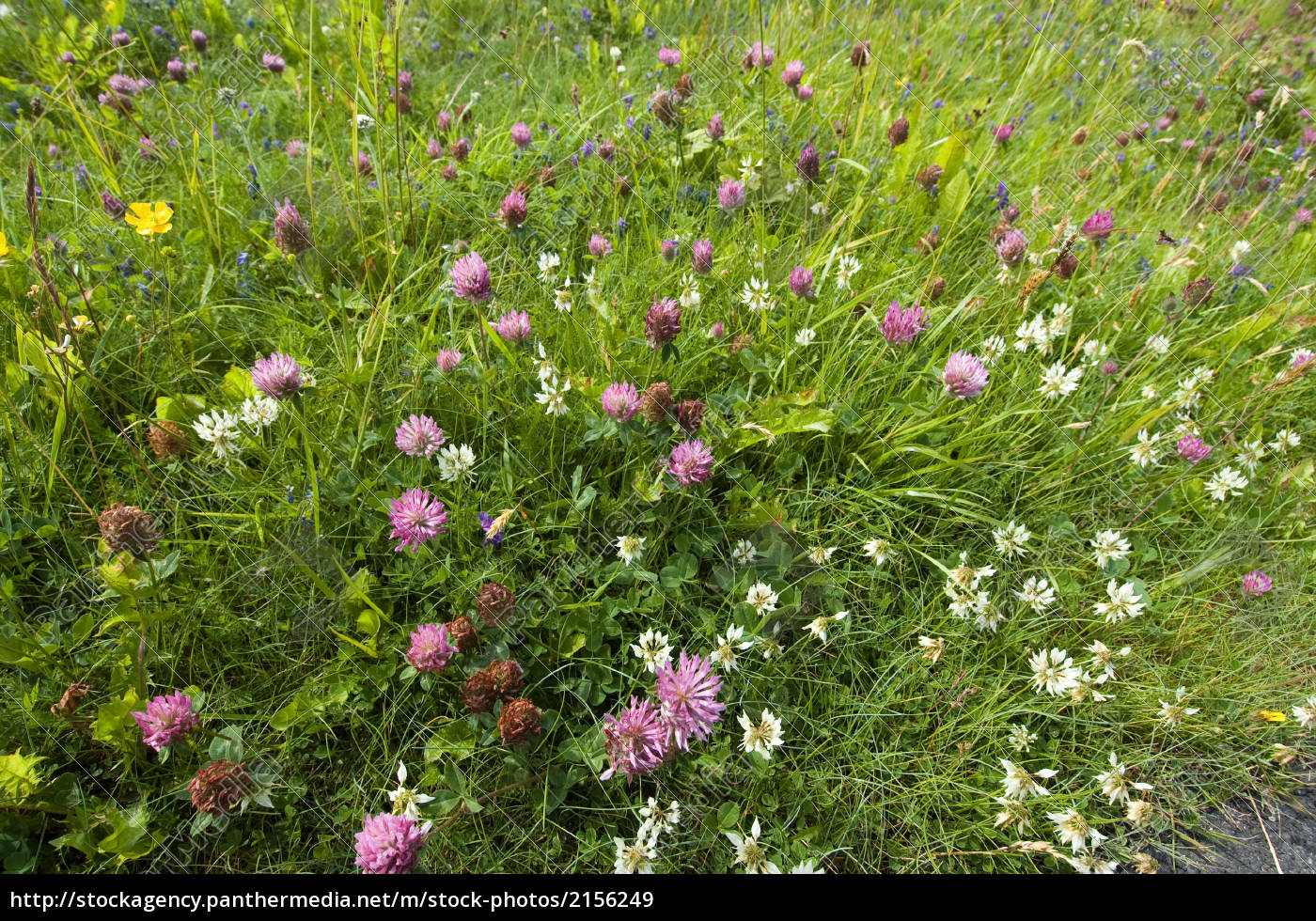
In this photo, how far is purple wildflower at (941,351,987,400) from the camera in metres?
1.84

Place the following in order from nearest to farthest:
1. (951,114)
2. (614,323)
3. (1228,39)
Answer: (614,323)
(951,114)
(1228,39)

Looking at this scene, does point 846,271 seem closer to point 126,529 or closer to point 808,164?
point 808,164

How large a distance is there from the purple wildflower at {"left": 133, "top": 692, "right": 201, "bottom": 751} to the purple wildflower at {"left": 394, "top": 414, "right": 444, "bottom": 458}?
0.66 metres

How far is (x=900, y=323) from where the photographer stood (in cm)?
190

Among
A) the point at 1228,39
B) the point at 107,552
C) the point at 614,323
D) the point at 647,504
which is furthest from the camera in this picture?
the point at 1228,39

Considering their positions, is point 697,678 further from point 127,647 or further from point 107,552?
point 107,552

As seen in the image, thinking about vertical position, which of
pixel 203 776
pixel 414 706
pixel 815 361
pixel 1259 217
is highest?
pixel 1259 217

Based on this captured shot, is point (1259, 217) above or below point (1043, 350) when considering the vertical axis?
above

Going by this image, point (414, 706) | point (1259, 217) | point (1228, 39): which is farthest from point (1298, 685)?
point (1228, 39)

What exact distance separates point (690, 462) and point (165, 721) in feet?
3.83

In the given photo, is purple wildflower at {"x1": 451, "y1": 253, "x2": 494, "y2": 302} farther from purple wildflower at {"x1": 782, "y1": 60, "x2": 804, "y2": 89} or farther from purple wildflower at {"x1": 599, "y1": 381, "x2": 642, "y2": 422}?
purple wildflower at {"x1": 782, "y1": 60, "x2": 804, "y2": 89}

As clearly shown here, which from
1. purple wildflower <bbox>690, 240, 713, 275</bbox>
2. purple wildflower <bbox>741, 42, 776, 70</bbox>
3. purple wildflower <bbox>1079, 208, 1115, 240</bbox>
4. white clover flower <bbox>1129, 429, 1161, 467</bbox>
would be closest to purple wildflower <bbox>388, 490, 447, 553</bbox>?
purple wildflower <bbox>690, 240, 713, 275</bbox>
